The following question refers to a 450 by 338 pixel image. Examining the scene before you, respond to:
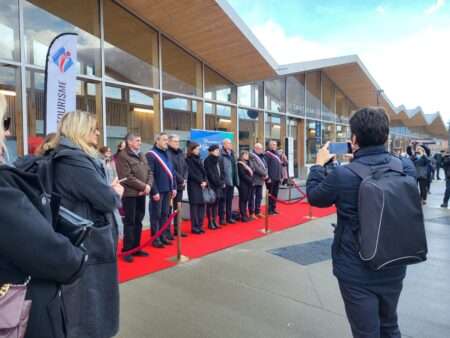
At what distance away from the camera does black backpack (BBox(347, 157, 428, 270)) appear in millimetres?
1790

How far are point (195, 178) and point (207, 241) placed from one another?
1280 millimetres

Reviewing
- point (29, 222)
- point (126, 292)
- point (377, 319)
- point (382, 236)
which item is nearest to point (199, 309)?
point (126, 292)

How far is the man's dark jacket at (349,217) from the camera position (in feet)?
6.23

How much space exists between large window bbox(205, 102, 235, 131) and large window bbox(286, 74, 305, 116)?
389 centimetres

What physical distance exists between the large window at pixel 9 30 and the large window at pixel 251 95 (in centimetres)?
736

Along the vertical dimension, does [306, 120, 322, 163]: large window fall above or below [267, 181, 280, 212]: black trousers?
above

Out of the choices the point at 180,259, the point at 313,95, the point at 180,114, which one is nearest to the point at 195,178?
the point at 180,259

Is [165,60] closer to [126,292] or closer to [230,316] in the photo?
[126,292]

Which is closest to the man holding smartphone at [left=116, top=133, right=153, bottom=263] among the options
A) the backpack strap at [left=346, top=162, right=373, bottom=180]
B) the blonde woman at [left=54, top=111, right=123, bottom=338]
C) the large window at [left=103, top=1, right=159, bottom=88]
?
the blonde woman at [left=54, top=111, right=123, bottom=338]

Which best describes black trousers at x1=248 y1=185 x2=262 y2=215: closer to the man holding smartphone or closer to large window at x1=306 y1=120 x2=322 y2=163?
the man holding smartphone

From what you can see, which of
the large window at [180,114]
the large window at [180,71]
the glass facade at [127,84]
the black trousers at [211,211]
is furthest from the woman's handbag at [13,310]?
the large window at [180,71]

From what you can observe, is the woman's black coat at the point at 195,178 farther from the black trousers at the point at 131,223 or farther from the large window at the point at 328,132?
the large window at the point at 328,132

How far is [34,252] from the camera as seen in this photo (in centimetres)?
113

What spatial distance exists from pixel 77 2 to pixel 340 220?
787 cm
